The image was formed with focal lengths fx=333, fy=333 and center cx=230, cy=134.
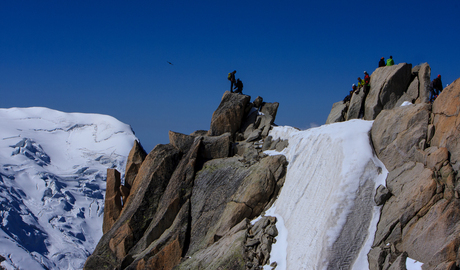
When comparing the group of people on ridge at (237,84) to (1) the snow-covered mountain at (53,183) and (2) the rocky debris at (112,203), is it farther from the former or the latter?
(1) the snow-covered mountain at (53,183)

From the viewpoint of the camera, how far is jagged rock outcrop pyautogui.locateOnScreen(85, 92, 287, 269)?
25.3 meters

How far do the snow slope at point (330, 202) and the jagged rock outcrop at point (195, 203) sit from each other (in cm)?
187

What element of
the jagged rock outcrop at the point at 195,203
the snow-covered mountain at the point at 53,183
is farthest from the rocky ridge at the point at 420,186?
the snow-covered mountain at the point at 53,183

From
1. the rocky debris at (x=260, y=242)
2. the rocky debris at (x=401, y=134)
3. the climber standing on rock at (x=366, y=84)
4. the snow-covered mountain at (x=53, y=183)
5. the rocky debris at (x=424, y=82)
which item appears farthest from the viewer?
the snow-covered mountain at (x=53, y=183)

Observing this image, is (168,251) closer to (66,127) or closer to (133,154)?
(133,154)

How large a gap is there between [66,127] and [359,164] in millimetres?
202408

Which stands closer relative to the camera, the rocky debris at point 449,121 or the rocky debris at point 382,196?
the rocky debris at point 449,121

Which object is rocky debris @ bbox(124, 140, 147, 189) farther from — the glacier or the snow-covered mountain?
the snow-covered mountain

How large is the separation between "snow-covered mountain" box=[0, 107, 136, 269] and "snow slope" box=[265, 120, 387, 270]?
125 m

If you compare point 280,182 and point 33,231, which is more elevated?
point 280,182

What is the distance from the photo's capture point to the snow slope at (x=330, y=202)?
19.3 m

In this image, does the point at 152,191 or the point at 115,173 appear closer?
the point at 152,191

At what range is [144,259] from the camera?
83.6 feet

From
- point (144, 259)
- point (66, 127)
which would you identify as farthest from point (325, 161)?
point (66, 127)
